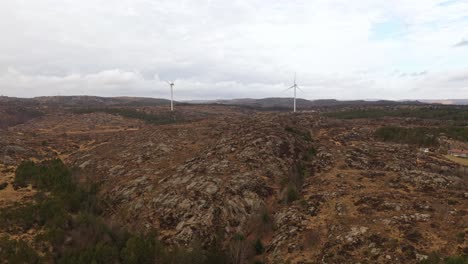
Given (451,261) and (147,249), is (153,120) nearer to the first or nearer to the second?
(147,249)

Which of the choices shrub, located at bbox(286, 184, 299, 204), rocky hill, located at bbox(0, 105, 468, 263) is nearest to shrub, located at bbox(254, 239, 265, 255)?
rocky hill, located at bbox(0, 105, 468, 263)

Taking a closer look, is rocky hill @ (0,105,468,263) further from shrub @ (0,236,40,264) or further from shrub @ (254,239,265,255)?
shrub @ (0,236,40,264)

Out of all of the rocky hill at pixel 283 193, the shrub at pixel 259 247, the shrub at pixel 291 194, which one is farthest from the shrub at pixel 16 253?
the shrub at pixel 291 194

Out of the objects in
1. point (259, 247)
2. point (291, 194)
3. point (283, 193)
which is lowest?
point (259, 247)

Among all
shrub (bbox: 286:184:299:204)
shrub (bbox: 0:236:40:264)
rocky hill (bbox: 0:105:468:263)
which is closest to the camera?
shrub (bbox: 0:236:40:264)

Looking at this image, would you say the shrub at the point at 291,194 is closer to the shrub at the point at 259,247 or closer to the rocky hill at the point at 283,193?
the rocky hill at the point at 283,193

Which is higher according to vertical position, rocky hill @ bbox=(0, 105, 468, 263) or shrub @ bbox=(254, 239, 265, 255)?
rocky hill @ bbox=(0, 105, 468, 263)

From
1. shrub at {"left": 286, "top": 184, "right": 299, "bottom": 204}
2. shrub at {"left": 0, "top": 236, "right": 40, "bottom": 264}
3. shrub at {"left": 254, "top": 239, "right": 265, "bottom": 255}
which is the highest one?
shrub at {"left": 286, "top": 184, "right": 299, "bottom": 204}

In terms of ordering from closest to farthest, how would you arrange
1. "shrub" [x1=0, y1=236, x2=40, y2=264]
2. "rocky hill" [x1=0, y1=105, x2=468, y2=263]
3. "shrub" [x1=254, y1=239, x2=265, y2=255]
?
1. "shrub" [x1=0, y1=236, x2=40, y2=264]
2. "rocky hill" [x1=0, y1=105, x2=468, y2=263]
3. "shrub" [x1=254, y1=239, x2=265, y2=255]

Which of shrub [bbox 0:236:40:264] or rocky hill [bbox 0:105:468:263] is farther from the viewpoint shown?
rocky hill [bbox 0:105:468:263]

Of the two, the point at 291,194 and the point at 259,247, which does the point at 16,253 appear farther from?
the point at 291,194

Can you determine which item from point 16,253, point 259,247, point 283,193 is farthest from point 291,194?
point 16,253

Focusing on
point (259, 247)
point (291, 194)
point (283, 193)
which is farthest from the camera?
point (283, 193)
